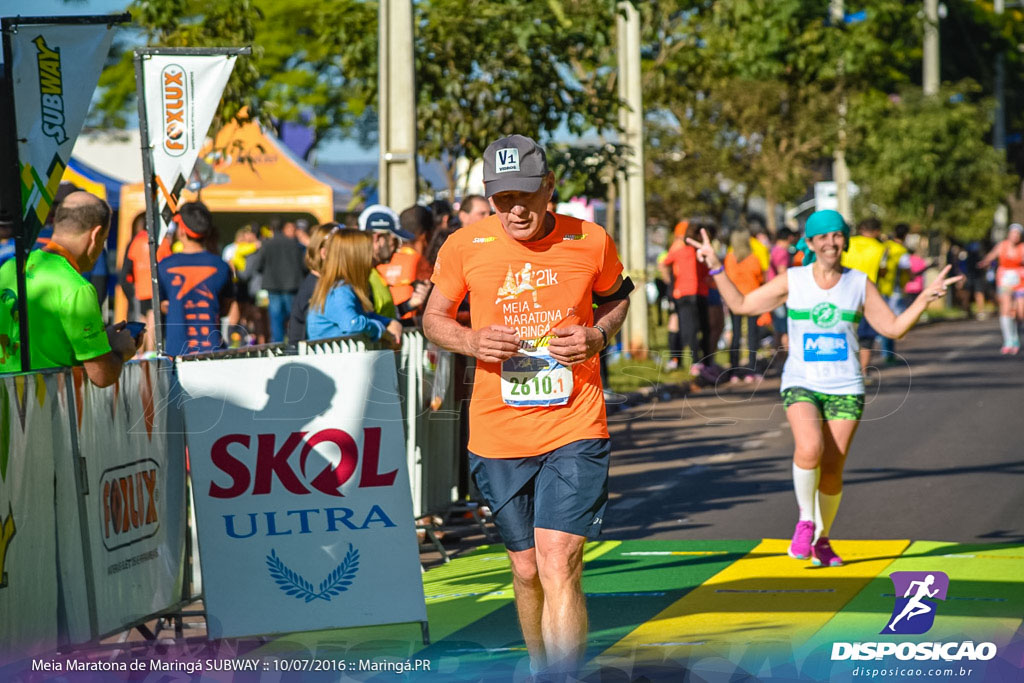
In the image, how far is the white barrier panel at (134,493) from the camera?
6242 mm

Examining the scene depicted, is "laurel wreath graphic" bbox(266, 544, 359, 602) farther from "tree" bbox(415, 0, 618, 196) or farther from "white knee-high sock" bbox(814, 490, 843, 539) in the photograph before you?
"tree" bbox(415, 0, 618, 196)

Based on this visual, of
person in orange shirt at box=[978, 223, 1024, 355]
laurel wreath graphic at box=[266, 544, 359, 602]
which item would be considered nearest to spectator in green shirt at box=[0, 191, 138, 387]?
laurel wreath graphic at box=[266, 544, 359, 602]

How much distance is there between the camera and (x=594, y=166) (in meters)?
17.9

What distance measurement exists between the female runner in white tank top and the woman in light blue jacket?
1911mm

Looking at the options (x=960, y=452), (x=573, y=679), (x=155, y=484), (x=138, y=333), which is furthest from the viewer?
(x=960, y=452)

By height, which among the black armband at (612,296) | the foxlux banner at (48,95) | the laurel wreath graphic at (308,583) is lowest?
the laurel wreath graphic at (308,583)

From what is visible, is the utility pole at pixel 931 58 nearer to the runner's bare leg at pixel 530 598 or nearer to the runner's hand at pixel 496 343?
the runner's bare leg at pixel 530 598

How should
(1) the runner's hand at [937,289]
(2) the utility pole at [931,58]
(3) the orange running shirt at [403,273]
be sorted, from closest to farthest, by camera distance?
(1) the runner's hand at [937,289] → (3) the orange running shirt at [403,273] → (2) the utility pole at [931,58]

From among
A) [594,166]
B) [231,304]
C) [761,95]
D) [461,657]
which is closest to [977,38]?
[761,95]

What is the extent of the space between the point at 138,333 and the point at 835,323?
3936mm

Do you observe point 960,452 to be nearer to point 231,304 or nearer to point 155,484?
point 231,304

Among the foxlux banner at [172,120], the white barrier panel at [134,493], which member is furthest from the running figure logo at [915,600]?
the foxlux banner at [172,120]

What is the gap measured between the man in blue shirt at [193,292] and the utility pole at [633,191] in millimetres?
11937

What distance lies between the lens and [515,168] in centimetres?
550
